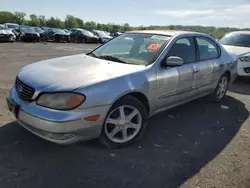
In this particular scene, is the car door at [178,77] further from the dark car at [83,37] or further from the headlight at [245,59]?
the dark car at [83,37]

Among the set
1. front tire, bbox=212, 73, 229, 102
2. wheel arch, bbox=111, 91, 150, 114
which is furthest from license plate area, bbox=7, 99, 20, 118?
front tire, bbox=212, 73, 229, 102

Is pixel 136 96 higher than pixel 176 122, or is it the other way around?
pixel 136 96

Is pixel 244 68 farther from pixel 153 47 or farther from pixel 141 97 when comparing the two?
pixel 141 97

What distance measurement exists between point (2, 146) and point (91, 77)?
147 cm

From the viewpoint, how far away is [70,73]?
3264 millimetres

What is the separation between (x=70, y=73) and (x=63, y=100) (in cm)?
53

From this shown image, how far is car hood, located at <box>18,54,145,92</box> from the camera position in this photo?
2977mm

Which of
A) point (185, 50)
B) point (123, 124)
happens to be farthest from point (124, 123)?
point (185, 50)

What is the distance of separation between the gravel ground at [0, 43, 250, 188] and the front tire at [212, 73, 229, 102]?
120 cm

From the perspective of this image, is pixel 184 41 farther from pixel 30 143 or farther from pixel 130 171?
pixel 30 143

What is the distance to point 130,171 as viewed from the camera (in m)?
2.94

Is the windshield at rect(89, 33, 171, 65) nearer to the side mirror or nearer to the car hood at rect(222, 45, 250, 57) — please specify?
the side mirror

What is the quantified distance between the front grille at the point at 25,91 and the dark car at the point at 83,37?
2472cm

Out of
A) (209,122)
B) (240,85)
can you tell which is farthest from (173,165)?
(240,85)
